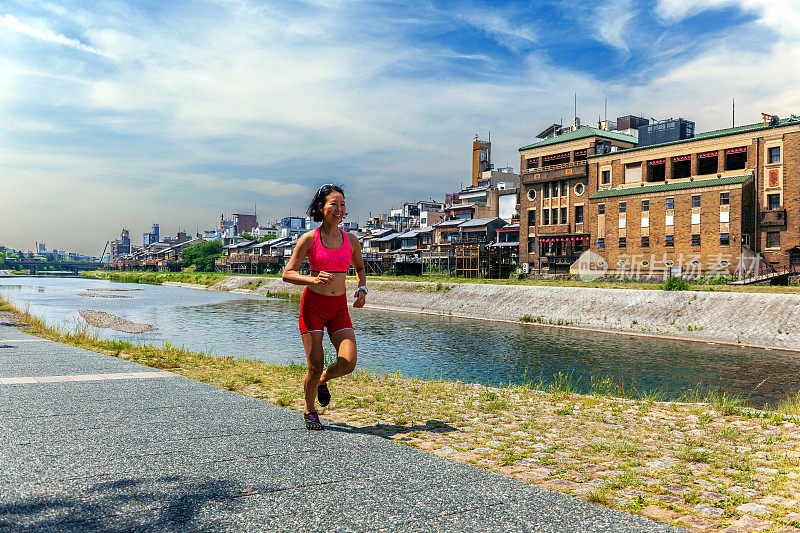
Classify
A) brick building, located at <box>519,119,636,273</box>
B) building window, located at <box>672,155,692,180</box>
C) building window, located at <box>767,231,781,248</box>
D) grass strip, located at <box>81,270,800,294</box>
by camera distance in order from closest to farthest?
grass strip, located at <box>81,270,800,294</box> < building window, located at <box>767,231,781,248</box> < building window, located at <box>672,155,692,180</box> < brick building, located at <box>519,119,636,273</box>

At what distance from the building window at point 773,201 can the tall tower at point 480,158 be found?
222 ft

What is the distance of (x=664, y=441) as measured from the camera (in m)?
6.92

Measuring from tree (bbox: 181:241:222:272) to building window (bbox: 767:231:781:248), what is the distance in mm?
128060

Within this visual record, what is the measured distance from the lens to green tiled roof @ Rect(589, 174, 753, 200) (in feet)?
159

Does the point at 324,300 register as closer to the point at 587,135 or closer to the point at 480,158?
the point at 587,135

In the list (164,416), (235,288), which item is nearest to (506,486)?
(164,416)

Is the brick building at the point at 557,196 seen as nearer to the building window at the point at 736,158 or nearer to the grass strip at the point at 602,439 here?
the building window at the point at 736,158

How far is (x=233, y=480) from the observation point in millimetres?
4594

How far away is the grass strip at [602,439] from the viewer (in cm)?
462

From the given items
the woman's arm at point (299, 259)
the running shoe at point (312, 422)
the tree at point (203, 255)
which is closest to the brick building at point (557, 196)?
the woman's arm at point (299, 259)

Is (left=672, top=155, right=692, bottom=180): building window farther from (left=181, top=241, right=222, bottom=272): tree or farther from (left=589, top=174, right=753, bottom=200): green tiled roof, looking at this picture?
(left=181, top=241, right=222, bottom=272): tree

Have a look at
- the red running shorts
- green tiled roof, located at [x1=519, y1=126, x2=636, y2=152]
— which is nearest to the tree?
green tiled roof, located at [x1=519, y1=126, x2=636, y2=152]

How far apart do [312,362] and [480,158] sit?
366 feet

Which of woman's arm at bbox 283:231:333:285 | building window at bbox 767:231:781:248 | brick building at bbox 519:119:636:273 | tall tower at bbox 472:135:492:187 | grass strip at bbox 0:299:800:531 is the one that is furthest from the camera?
tall tower at bbox 472:135:492:187
